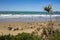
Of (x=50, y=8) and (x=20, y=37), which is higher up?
(x=50, y=8)

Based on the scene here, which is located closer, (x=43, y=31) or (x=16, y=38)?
(x=16, y=38)

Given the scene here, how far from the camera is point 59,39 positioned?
10711 mm

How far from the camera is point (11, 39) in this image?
10000 millimetres

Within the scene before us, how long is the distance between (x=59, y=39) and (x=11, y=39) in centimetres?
262

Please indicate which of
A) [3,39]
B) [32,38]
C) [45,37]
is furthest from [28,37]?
[45,37]

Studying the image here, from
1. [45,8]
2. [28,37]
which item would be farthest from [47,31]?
[28,37]

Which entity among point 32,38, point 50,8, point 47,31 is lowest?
point 47,31

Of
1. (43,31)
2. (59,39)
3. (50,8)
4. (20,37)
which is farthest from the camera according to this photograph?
(43,31)

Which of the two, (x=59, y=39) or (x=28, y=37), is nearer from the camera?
(x=28, y=37)

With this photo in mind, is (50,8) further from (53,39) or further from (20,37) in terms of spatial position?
(20,37)

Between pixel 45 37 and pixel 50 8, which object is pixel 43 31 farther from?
pixel 50 8

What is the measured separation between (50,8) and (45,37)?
187cm

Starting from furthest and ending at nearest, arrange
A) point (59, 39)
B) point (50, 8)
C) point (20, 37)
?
point (50, 8) < point (59, 39) < point (20, 37)

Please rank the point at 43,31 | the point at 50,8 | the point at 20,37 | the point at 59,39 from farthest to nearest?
the point at 43,31
the point at 50,8
the point at 59,39
the point at 20,37
